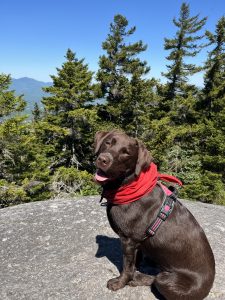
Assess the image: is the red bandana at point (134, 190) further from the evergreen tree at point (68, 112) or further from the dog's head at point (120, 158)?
the evergreen tree at point (68, 112)

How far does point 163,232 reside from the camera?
3994mm

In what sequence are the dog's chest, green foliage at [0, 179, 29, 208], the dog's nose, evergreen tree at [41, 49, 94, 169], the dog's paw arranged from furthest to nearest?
evergreen tree at [41, 49, 94, 169]
green foliage at [0, 179, 29, 208]
the dog's paw
the dog's chest
the dog's nose

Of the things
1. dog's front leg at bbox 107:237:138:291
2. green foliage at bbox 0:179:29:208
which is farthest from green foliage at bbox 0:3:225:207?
dog's front leg at bbox 107:237:138:291

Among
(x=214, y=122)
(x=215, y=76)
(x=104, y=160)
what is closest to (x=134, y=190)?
(x=104, y=160)

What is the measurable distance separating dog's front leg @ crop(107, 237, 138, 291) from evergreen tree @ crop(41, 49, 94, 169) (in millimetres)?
17319

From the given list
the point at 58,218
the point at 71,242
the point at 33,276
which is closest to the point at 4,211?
the point at 58,218

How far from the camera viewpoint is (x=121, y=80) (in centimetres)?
2492

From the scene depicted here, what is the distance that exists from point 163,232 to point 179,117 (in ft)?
85.2

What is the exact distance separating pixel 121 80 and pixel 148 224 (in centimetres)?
2180

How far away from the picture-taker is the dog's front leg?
4.12 m

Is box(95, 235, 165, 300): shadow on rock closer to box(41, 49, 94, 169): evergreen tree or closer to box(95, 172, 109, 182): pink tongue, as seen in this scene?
box(95, 172, 109, 182): pink tongue

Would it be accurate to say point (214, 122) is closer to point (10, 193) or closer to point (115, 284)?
point (10, 193)

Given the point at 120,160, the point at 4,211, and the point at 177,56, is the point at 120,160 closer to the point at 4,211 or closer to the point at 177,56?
the point at 4,211

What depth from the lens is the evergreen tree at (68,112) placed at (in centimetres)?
2170
